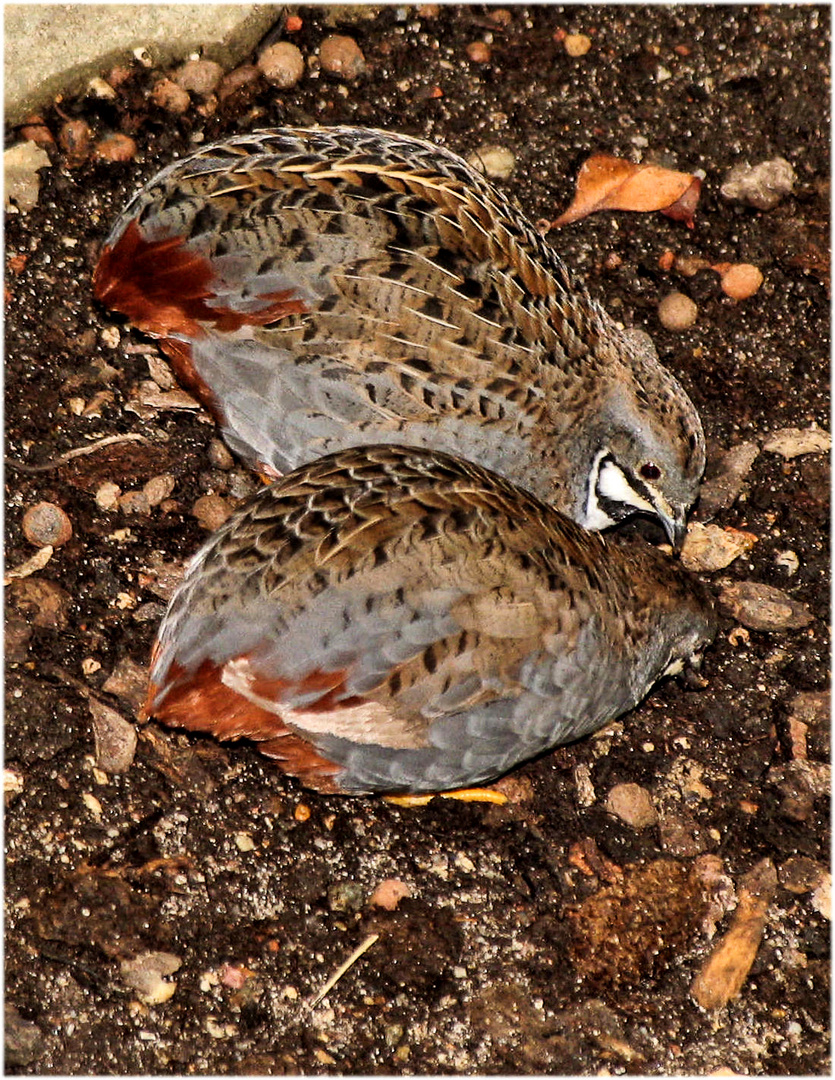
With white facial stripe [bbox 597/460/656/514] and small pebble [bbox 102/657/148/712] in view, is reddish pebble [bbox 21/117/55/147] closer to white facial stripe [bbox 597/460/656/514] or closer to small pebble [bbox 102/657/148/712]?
small pebble [bbox 102/657/148/712]

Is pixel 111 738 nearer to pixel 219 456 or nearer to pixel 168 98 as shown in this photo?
pixel 219 456

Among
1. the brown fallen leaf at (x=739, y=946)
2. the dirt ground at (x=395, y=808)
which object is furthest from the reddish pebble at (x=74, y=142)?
the brown fallen leaf at (x=739, y=946)

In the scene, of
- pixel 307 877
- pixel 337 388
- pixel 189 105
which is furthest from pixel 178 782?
pixel 189 105

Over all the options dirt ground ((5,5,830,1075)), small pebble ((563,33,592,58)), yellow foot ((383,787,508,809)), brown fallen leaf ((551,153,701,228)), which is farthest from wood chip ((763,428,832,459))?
small pebble ((563,33,592,58))

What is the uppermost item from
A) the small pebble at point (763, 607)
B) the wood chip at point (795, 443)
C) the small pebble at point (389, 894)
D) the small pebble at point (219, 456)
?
the small pebble at point (219, 456)

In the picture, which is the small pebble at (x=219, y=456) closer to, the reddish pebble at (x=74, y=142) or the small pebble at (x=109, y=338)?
the small pebble at (x=109, y=338)

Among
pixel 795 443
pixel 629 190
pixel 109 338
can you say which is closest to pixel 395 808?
pixel 109 338
